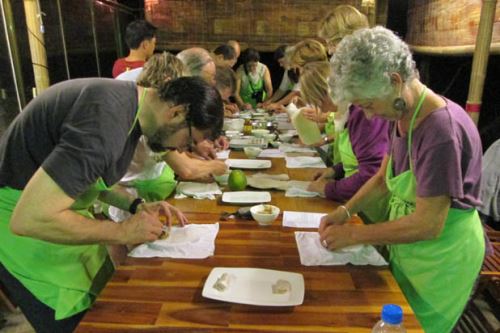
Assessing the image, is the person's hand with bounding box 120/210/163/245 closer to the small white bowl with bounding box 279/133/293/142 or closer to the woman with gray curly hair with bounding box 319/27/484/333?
the woman with gray curly hair with bounding box 319/27/484/333

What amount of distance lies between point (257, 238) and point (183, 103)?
0.64m

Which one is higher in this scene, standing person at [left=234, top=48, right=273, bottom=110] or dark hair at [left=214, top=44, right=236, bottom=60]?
dark hair at [left=214, top=44, right=236, bottom=60]

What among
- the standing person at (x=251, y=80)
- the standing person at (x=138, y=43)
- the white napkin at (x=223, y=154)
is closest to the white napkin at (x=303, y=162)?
the white napkin at (x=223, y=154)

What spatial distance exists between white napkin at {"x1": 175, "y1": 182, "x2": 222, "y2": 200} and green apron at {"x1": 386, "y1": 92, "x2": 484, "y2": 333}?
0.98 metres

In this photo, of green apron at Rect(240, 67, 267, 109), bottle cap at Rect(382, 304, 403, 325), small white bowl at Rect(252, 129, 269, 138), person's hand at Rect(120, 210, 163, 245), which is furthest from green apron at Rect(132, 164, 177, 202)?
green apron at Rect(240, 67, 267, 109)

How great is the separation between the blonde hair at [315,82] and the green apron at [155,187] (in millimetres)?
906

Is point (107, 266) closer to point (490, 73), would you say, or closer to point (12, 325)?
point (12, 325)

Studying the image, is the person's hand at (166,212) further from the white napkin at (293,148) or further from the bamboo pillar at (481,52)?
the bamboo pillar at (481,52)

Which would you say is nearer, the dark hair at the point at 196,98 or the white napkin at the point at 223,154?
the dark hair at the point at 196,98

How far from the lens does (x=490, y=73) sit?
3545mm

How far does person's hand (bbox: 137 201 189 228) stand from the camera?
163cm

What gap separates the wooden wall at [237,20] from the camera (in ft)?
21.7

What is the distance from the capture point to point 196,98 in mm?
1244

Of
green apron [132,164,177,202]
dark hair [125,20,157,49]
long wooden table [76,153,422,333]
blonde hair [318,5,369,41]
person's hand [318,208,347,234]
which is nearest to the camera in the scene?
long wooden table [76,153,422,333]
